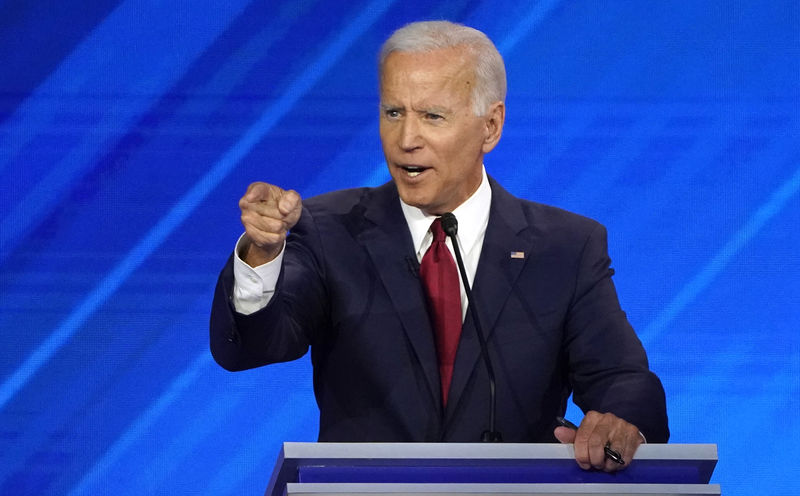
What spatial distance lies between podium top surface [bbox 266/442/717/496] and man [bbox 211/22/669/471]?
401 mm

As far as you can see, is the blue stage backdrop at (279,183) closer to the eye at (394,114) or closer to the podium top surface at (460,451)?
the eye at (394,114)

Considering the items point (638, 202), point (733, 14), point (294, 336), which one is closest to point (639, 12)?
point (733, 14)

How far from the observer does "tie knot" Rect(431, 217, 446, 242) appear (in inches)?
91.9

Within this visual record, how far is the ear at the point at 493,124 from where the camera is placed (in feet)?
8.04

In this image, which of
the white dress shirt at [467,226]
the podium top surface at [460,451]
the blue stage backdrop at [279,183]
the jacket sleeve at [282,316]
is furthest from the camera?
the blue stage backdrop at [279,183]

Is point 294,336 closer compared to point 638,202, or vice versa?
point 294,336

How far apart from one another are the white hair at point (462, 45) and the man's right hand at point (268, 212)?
20.4 inches

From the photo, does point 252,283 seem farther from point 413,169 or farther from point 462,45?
point 462,45

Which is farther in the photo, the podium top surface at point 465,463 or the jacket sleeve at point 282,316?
the jacket sleeve at point 282,316

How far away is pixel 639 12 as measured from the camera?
11.1ft

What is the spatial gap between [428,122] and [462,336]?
40 centimetres

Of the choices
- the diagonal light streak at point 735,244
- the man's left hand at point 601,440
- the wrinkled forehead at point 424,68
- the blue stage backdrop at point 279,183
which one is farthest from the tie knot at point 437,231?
the diagonal light streak at point 735,244

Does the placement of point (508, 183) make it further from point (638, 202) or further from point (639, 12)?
point (639, 12)

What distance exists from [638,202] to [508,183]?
1.17 feet
